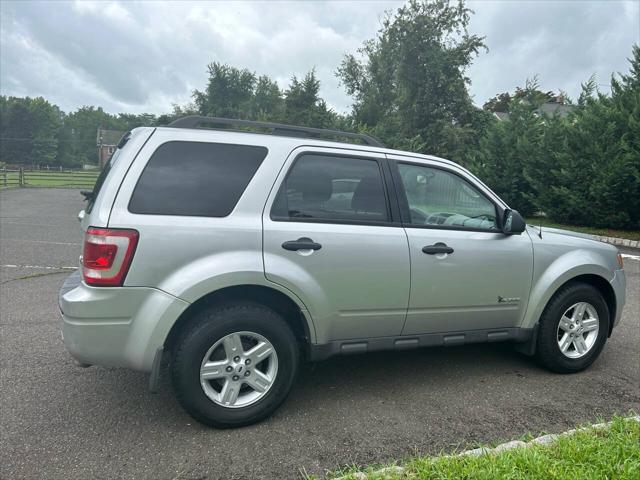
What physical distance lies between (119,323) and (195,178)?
95cm

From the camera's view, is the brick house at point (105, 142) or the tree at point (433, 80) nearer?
the tree at point (433, 80)

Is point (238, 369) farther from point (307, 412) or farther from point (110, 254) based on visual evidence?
point (110, 254)

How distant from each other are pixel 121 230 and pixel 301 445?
161 centimetres

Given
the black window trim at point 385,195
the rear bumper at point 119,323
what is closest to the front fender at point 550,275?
the black window trim at point 385,195

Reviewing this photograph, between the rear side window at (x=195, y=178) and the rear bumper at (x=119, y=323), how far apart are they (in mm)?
506

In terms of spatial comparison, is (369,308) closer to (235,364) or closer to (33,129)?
(235,364)

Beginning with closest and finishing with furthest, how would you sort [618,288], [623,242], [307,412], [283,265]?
[283,265] < [307,412] < [618,288] < [623,242]

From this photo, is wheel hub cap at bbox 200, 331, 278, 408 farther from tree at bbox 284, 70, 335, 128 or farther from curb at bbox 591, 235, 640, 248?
tree at bbox 284, 70, 335, 128

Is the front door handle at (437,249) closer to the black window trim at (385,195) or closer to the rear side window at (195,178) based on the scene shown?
the black window trim at (385,195)

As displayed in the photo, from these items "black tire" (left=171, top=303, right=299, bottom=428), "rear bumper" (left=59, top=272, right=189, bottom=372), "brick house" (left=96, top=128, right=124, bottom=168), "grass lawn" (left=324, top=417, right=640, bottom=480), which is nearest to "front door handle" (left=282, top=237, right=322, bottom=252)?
"black tire" (left=171, top=303, right=299, bottom=428)

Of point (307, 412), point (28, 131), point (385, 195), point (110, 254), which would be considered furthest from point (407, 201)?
point (28, 131)

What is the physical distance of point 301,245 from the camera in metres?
2.98

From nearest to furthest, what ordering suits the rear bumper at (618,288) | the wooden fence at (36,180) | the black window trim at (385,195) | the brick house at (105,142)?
1. the black window trim at (385,195)
2. the rear bumper at (618,288)
3. the wooden fence at (36,180)
4. the brick house at (105,142)

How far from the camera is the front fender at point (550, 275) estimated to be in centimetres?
372
